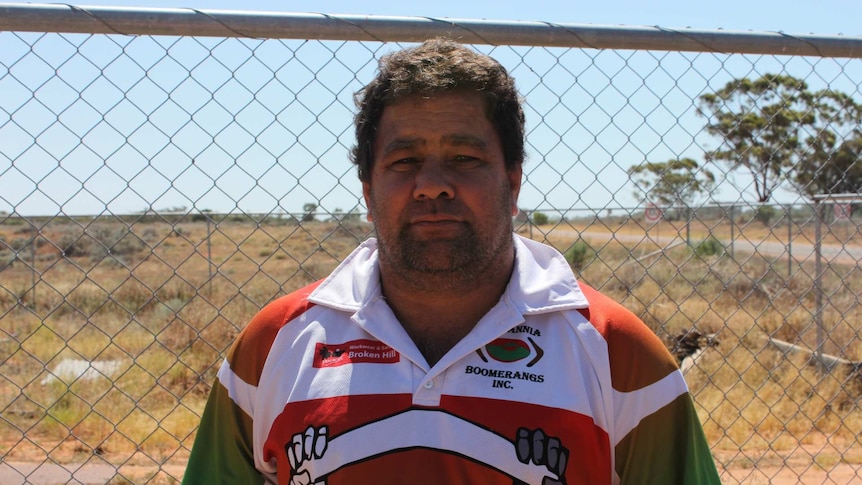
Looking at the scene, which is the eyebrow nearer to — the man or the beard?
the man

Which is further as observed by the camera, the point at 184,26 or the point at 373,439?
the point at 184,26

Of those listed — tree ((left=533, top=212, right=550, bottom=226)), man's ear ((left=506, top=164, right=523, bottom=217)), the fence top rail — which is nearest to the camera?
man's ear ((left=506, top=164, right=523, bottom=217))

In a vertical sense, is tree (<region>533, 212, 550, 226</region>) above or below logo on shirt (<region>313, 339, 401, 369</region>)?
above

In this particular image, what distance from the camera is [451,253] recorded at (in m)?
1.97

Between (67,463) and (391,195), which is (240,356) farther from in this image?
(67,463)

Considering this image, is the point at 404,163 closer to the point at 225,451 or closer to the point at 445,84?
the point at 445,84

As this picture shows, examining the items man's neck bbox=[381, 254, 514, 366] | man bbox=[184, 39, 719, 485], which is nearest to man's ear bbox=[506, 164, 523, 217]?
man bbox=[184, 39, 719, 485]

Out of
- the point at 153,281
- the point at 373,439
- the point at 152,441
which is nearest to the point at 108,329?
the point at 152,441

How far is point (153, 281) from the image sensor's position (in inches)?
683

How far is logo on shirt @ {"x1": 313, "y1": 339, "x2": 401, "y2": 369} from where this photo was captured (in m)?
1.94

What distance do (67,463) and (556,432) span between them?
17.3 feet

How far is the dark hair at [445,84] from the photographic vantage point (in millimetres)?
2053

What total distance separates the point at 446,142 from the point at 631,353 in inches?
29.1

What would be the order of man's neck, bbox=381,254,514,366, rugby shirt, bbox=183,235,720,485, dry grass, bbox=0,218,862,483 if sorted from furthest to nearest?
dry grass, bbox=0,218,862,483 → man's neck, bbox=381,254,514,366 → rugby shirt, bbox=183,235,720,485
